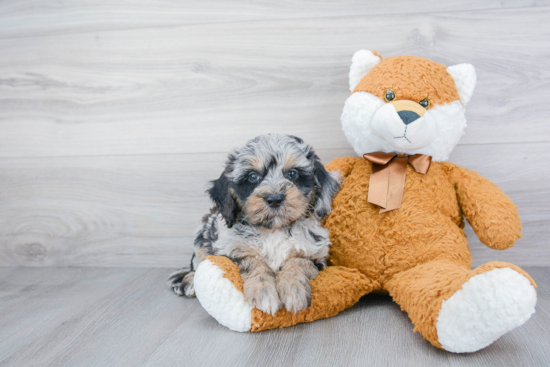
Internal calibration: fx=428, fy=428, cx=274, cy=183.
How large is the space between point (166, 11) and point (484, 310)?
197cm

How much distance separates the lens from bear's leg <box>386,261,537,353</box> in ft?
3.76

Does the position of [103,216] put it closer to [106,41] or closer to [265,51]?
[106,41]

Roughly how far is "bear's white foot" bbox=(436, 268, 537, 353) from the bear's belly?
379 millimetres

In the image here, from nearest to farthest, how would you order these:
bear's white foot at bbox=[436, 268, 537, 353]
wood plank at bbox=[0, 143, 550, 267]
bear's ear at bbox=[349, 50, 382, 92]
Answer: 1. bear's white foot at bbox=[436, 268, 537, 353]
2. bear's ear at bbox=[349, 50, 382, 92]
3. wood plank at bbox=[0, 143, 550, 267]

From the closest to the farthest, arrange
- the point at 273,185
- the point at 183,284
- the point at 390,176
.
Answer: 1. the point at 273,185
2. the point at 390,176
3. the point at 183,284

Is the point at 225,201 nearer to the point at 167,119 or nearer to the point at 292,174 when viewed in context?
the point at 292,174

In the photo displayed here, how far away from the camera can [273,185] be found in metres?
1.57

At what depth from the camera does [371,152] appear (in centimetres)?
174

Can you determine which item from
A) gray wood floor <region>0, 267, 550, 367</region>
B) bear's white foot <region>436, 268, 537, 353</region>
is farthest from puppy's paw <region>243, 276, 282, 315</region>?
bear's white foot <region>436, 268, 537, 353</region>

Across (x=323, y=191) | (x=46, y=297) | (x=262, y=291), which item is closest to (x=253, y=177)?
(x=323, y=191)

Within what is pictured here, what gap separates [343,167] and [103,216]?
4.63 ft

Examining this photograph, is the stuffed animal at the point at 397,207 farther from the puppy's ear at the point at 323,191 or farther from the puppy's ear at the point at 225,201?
the puppy's ear at the point at 225,201

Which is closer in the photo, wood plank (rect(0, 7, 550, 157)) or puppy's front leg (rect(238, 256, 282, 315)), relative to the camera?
puppy's front leg (rect(238, 256, 282, 315))

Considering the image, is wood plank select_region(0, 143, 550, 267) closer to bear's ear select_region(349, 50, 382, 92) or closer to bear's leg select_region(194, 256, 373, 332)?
bear's ear select_region(349, 50, 382, 92)
